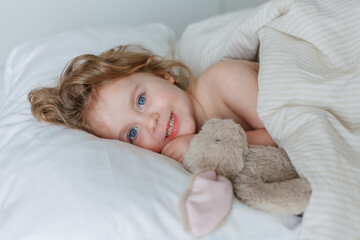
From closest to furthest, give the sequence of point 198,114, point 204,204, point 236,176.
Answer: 1. point 204,204
2. point 236,176
3. point 198,114

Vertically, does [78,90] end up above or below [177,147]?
above

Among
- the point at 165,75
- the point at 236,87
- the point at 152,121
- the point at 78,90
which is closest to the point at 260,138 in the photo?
the point at 236,87

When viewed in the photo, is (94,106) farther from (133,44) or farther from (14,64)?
(14,64)

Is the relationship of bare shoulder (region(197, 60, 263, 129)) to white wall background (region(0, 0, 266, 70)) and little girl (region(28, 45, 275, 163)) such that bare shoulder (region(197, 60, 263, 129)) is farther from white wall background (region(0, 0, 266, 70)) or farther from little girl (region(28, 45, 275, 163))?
white wall background (region(0, 0, 266, 70))

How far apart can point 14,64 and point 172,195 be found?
972mm

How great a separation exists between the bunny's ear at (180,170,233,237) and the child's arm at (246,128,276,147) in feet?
0.83

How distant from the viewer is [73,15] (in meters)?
1.59

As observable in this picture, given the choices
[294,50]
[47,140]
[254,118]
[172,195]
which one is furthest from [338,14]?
[47,140]

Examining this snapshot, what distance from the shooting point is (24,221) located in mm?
628

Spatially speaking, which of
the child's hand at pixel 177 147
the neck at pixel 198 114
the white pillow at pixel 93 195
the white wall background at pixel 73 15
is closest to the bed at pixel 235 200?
the white pillow at pixel 93 195

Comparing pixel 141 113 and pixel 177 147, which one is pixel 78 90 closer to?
pixel 141 113

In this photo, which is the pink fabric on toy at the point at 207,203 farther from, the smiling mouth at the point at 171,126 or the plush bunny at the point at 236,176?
the smiling mouth at the point at 171,126

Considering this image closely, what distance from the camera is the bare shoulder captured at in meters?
0.95

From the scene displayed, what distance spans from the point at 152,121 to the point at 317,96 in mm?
384
